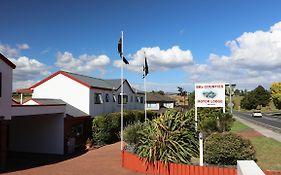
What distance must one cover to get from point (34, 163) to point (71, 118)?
587 cm

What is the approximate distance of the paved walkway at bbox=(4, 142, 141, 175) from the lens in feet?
56.3

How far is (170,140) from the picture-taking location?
52.2ft

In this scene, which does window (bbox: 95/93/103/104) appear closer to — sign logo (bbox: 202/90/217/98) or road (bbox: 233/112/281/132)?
sign logo (bbox: 202/90/217/98)

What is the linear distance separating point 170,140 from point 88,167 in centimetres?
607

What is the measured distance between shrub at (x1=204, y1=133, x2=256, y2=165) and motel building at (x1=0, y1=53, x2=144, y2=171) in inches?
483

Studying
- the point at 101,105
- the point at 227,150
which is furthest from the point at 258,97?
the point at 227,150

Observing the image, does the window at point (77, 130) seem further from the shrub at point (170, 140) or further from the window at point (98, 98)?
the shrub at point (170, 140)

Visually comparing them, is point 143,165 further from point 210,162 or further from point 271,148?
point 271,148

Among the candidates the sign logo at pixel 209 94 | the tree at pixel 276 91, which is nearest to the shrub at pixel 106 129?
the sign logo at pixel 209 94

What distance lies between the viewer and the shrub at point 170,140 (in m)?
15.7

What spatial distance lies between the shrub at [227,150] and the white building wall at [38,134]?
13.5 meters

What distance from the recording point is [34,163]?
2062 centimetres

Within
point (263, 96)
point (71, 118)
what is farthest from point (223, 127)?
point (263, 96)

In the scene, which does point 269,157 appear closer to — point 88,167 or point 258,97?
point 88,167
